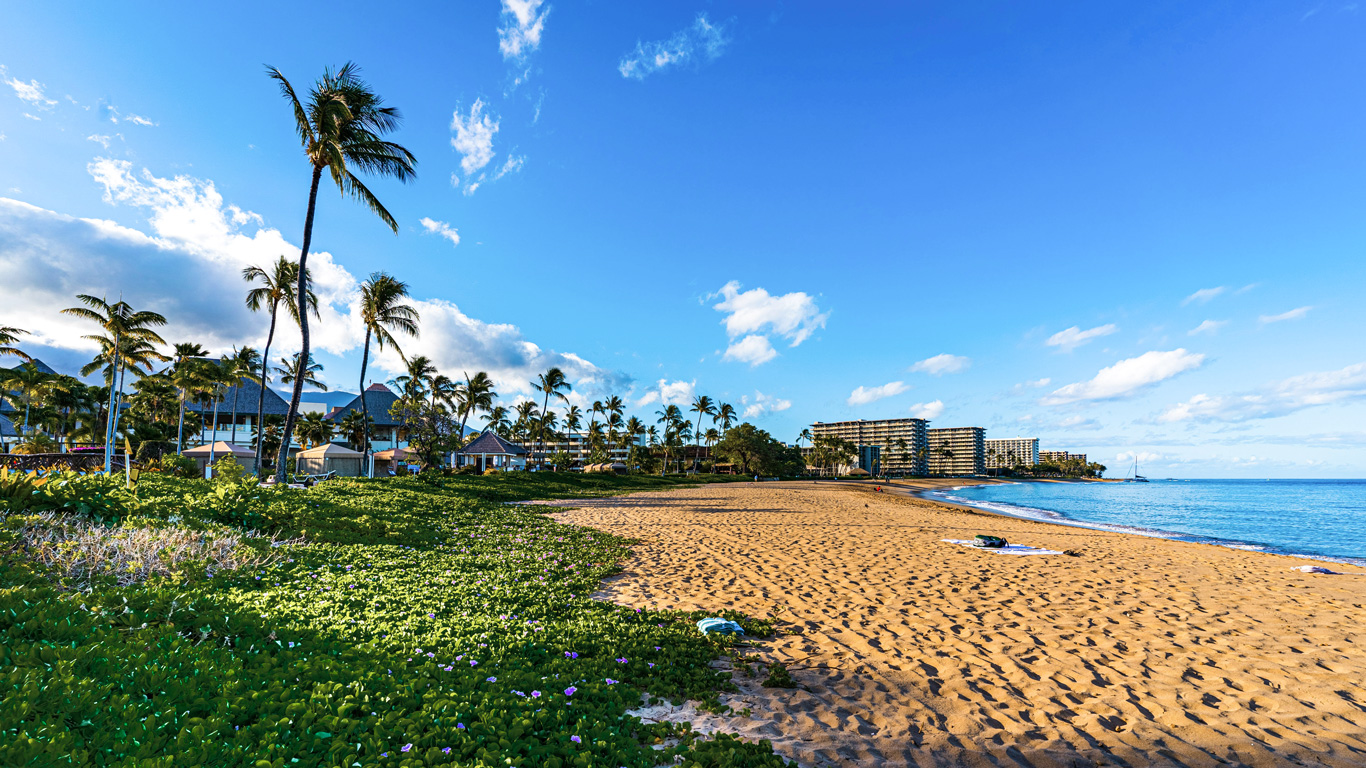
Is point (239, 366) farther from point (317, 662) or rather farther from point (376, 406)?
point (317, 662)

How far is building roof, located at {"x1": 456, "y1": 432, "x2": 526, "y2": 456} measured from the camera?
5441cm

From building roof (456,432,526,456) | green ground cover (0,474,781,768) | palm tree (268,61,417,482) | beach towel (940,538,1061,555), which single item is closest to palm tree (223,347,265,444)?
building roof (456,432,526,456)

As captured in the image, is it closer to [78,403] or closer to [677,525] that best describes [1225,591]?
[677,525]

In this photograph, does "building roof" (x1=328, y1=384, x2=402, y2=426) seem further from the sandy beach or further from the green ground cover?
the sandy beach

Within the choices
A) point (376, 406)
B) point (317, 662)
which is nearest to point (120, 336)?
point (317, 662)

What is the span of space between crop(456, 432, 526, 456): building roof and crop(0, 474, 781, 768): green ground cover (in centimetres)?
4641

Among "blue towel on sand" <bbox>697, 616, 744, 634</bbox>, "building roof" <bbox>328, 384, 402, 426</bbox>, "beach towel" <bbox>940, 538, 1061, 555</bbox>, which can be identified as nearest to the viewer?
"blue towel on sand" <bbox>697, 616, 744, 634</bbox>

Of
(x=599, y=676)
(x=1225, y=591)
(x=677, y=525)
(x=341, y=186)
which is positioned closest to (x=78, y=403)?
(x=341, y=186)

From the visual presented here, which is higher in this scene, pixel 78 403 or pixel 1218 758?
pixel 78 403

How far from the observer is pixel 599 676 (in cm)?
492

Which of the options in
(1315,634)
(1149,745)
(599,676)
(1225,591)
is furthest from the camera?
(1225,591)

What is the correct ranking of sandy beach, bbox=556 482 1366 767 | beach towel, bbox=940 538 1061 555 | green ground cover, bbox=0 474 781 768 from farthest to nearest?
beach towel, bbox=940 538 1061 555 → sandy beach, bbox=556 482 1366 767 → green ground cover, bbox=0 474 781 768

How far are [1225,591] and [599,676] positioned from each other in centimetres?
1145

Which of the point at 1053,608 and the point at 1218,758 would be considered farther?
the point at 1053,608
